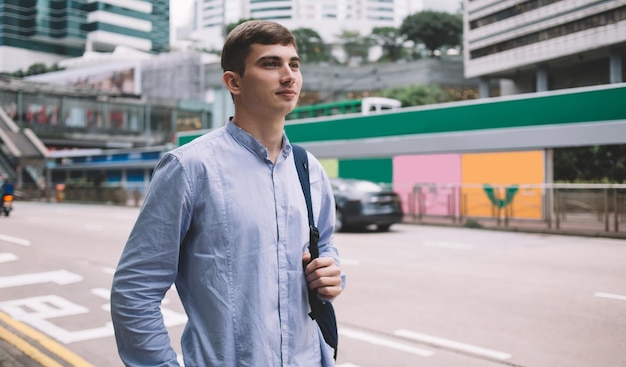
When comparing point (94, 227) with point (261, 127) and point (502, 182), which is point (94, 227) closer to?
point (502, 182)

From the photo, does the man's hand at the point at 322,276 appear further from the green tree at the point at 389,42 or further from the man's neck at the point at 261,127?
the green tree at the point at 389,42

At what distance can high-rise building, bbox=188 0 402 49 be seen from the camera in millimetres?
73688

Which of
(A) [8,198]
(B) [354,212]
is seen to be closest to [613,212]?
(B) [354,212]

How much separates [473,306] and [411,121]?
17.9m

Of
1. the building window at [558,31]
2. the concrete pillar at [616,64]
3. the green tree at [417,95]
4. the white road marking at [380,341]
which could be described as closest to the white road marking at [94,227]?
the white road marking at [380,341]

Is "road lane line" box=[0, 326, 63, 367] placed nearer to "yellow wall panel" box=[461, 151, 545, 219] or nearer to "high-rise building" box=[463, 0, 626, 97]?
"yellow wall panel" box=[461, 151, 545, 219]

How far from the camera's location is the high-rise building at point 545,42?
2942 centimetres

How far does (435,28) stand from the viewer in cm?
8719

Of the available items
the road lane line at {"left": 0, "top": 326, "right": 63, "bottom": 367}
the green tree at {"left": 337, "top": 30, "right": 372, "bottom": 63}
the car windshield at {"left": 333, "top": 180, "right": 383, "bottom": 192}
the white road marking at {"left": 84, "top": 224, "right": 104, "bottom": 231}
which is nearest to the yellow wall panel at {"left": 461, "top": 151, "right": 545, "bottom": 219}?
the car windshield at {"left": 333, "top": 180, "right": 383, "bottom": 192}

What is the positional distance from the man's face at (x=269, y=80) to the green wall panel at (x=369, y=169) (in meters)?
22.7

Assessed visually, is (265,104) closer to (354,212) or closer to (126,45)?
(354,212)

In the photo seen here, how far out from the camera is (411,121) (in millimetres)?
23938

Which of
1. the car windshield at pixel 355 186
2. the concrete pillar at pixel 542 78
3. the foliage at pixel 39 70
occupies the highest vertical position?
the foliage at pixel 39 70

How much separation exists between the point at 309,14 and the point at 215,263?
468 ft
